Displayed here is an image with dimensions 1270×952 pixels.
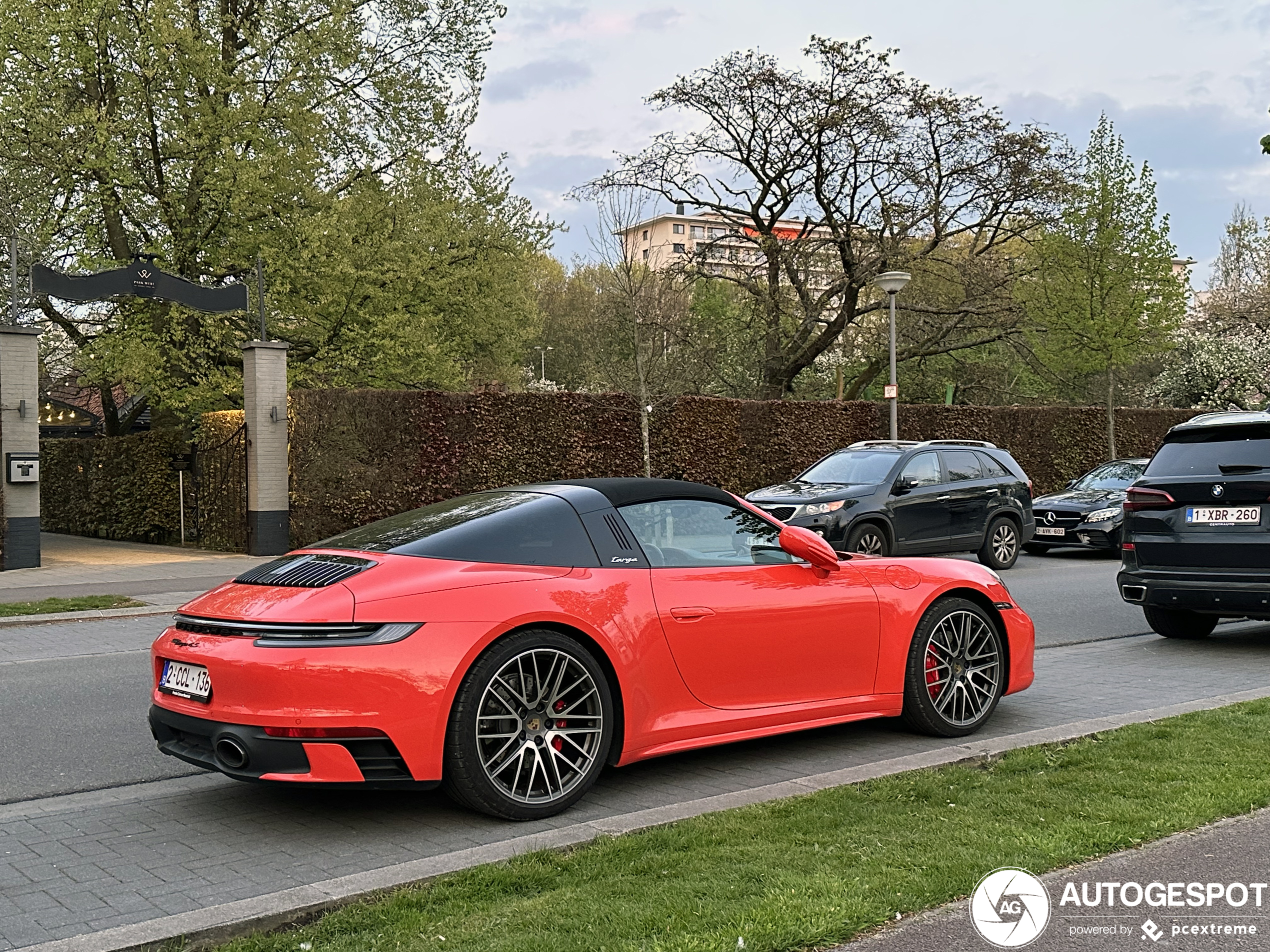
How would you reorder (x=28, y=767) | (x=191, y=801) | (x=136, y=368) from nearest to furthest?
(x=191, y=801) < (x=28, y=767) < (x=136, y=368)

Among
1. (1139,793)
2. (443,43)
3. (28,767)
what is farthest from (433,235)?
(1139,793)

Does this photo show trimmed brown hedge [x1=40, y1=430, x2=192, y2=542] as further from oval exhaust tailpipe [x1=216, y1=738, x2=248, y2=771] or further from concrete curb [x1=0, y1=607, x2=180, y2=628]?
oval exhaust tailpipe [x1=216, y1=738, x2=248, y2=771]

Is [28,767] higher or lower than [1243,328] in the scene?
lower

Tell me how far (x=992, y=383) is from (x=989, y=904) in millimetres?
42785

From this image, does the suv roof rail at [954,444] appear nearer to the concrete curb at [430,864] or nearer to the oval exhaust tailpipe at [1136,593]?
the oval exhaust tailpipe at [1136,593]

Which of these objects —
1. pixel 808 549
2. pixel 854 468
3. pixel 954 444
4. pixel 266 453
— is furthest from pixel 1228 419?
pixel 266 453

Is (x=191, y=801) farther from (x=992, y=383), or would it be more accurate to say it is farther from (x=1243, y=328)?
(x=1243, y=328)

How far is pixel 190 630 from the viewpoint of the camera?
5125 mm

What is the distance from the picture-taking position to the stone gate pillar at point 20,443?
17625mm

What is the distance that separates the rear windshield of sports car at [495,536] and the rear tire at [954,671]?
6.35 ft

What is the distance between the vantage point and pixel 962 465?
1639 centimetres

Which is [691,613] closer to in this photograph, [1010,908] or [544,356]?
[1010,908]

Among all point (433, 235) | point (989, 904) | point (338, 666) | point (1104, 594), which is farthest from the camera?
point (433, 235)

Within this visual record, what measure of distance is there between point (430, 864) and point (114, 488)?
24366 millimetres
